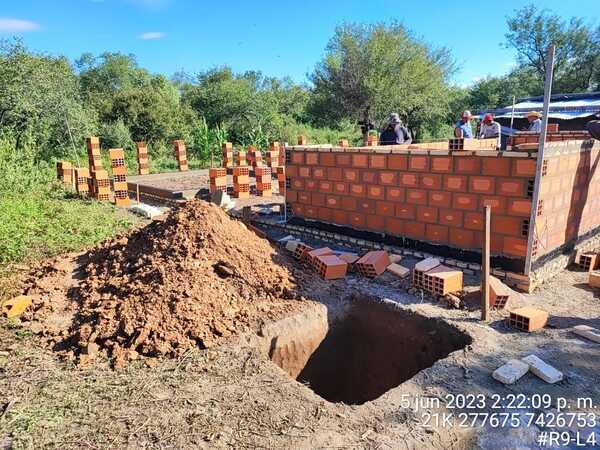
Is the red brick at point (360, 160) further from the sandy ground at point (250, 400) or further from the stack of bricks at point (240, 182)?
the stack of bricks at point (240, 182)

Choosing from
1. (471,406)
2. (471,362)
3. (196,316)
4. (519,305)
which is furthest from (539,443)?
(196,316)

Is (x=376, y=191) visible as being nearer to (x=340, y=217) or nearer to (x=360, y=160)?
(x=360, y=160)

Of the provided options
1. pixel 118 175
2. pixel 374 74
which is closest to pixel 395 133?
pixel 118 175

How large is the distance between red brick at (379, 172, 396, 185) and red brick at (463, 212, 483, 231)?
1135mm

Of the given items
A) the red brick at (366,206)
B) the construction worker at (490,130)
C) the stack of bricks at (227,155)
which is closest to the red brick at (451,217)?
the red brick at (366,206)

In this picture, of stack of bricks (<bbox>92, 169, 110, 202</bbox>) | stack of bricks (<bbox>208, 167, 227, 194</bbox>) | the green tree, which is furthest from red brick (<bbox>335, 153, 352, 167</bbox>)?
the green tree

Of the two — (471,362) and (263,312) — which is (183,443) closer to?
(263,312)

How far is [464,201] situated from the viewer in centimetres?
545

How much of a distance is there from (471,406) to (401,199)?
3.39 metres

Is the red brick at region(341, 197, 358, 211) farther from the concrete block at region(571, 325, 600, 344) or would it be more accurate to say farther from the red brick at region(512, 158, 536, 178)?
the concrete block at region(571, 325, 600, 344)

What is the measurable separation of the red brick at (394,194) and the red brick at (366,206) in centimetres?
27

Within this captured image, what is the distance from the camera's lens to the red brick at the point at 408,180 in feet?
19.2

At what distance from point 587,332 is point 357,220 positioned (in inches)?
132

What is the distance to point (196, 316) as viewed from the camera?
13.7 feet
